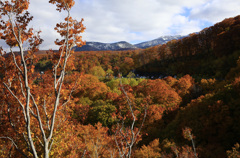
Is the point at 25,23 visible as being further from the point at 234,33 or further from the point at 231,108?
the point at 234,33

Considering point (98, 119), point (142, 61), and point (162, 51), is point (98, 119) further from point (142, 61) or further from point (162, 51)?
point (142, 61)

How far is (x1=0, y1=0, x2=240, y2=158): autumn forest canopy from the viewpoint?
565 centimetres

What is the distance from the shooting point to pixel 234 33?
46219 millimetres

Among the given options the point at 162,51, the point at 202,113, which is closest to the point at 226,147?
the point at 202,113

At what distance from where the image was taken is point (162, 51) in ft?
250

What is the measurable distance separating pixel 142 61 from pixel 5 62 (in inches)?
3326

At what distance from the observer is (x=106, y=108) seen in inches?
1159

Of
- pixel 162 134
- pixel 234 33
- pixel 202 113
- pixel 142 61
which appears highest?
pixel 234 33

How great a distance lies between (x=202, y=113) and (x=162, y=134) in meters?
6.25

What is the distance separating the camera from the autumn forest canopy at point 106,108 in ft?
18.5

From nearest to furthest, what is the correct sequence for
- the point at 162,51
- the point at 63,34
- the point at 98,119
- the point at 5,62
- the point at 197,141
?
the point at 63,34, the point at 5,62, the point at 197,141, the point at 98,119, the point at 162,51

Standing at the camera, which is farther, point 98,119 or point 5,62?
point 98,119

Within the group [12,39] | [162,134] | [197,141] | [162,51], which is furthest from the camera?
[162,51]

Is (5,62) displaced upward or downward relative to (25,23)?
downward
